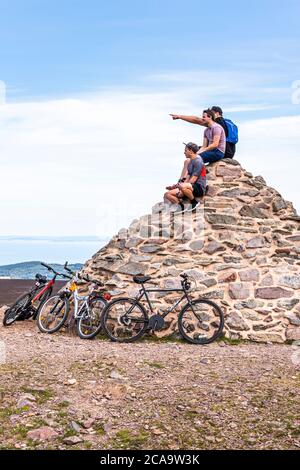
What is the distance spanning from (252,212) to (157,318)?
3.72 m

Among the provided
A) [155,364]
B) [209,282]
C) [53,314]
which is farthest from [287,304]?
[53,314]

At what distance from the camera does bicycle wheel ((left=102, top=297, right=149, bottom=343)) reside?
39.7 ft

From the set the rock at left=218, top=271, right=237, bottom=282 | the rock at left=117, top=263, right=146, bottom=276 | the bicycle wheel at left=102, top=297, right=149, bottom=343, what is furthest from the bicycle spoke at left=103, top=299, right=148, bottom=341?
the rock at left=218, top=271, right=237, bottom=282

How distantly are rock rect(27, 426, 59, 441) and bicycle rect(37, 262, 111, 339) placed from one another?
5.12 metres

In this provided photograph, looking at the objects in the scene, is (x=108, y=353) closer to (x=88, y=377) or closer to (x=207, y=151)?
(x=88, y=377)

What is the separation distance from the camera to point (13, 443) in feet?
22.9

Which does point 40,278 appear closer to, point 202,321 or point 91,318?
point 91,318

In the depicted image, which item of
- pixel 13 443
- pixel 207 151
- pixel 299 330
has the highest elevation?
pixel 207 151

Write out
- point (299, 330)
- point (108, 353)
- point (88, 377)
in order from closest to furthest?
1. point (88, 377)
2. point (108, 353)
3. point (299, 330)

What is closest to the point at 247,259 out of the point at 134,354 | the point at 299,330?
the point at 299,330

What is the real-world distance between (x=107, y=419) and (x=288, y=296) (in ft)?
21.3

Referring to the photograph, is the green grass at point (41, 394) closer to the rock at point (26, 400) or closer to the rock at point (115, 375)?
the rock at point (26, 400)

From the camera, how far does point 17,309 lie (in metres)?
14.0

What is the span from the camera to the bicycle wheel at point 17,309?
1393cm
